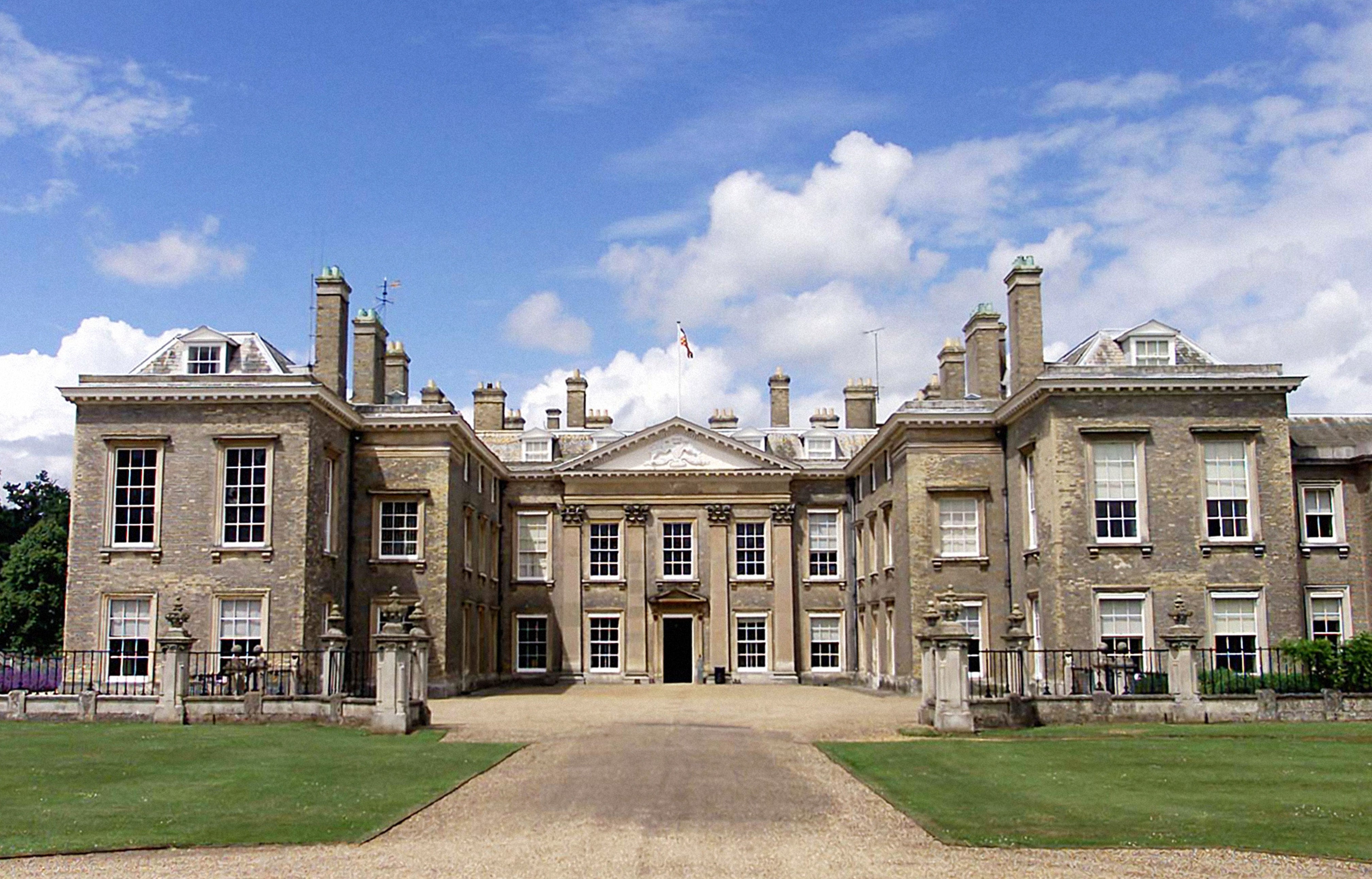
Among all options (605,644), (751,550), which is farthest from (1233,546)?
(605,644)

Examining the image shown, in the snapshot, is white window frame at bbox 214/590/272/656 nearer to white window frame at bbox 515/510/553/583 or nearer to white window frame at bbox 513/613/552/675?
white window frame at bbox 513/613/552/675

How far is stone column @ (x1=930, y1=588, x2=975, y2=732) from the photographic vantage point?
70.8ft

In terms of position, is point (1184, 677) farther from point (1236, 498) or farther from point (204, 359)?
point (204, 359)

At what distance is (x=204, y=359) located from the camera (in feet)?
99.8

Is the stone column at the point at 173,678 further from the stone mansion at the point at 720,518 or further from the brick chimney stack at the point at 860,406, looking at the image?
the brick chimney stack at the point at 860,406

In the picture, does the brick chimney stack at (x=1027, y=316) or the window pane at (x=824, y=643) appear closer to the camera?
the brick chimney stack at (x=1027, y=316)

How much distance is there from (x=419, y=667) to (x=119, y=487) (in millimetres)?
10193

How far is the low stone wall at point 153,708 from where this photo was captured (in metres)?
23.2

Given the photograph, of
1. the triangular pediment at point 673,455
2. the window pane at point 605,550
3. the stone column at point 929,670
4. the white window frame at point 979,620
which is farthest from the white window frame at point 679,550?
the stone column at point 929,670

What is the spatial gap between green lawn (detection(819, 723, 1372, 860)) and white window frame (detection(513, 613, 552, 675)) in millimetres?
23272

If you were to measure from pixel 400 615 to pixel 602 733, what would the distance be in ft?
13.8

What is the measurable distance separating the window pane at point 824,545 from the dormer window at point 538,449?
9.73 m

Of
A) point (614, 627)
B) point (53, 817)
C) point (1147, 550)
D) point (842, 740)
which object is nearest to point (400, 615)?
point (842, 740)

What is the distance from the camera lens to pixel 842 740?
2112 cm
